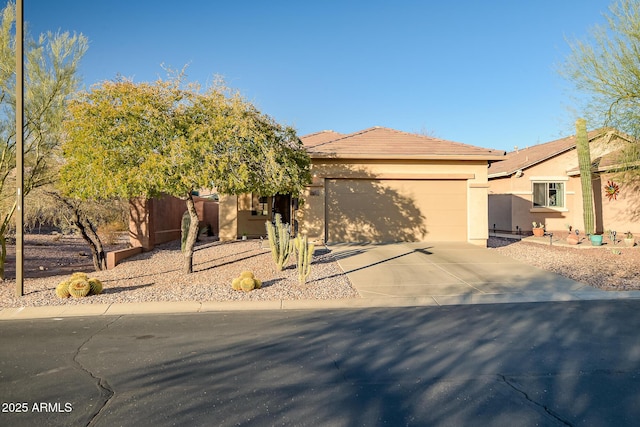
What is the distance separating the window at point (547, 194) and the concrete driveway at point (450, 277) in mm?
9011

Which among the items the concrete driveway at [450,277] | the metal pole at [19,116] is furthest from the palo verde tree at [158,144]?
the concrete driveway at [450,277]

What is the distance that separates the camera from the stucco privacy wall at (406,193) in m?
17.2

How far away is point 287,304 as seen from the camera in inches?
359

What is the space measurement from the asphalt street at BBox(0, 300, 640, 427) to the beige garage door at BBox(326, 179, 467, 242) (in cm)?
962

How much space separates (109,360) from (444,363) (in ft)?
13.9

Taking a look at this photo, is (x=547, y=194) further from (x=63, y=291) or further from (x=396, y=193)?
(x=63, y=291)

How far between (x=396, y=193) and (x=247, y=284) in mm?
9596

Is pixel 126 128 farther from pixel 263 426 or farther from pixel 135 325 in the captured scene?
pixel 263 426

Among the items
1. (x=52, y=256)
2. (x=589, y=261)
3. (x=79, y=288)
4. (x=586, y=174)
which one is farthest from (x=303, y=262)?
(x=586, y=174)

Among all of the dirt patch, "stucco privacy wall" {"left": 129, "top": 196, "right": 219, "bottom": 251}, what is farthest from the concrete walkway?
the dirt patch

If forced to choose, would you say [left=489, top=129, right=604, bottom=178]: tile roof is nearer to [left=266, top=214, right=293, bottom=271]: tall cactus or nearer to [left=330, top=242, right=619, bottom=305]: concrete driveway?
[left=330, top=242, right=619, bottom=305]: concrete driveway

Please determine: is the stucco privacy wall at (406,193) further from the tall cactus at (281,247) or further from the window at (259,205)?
the tall cactus at (281,247)

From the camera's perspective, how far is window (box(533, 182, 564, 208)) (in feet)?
75.7

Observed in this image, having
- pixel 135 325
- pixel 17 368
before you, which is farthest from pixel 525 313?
pixel 17 368
